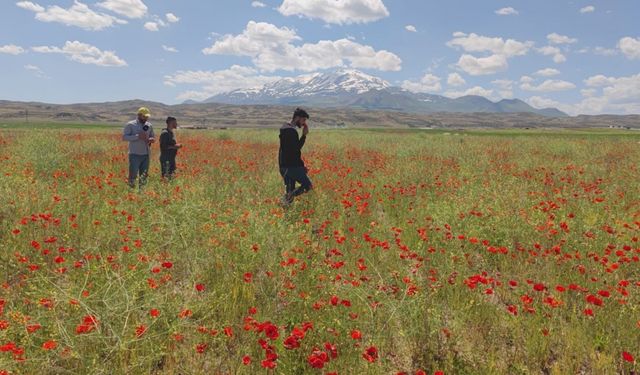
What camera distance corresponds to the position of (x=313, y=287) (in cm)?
392

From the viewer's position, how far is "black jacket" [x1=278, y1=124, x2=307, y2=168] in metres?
7.21

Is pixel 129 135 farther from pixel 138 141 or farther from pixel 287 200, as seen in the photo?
pixel 287 200

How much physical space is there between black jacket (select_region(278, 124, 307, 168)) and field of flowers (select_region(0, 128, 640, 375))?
0.85 m

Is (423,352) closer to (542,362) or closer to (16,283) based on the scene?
(542,362)

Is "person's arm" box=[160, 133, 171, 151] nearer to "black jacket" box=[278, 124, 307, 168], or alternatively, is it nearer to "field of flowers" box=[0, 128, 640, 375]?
"field of flowers" box=[0, 128, 640, 375]

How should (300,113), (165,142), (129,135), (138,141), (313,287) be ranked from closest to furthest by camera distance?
(313,287) < (300,113) < (129,135) < (138,141) < (165,142)

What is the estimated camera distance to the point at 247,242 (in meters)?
4.53

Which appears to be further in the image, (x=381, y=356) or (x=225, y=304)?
(x=225, y=304)

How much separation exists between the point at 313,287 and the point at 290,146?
379 centimetres

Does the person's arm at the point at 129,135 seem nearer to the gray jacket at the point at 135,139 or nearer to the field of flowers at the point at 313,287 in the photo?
the gray jacket at the point at 135,139

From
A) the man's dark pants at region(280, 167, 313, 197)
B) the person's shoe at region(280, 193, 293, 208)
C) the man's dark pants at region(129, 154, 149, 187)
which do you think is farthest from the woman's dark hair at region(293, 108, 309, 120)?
the man's dark pants at region(129, 154, 149, 187)

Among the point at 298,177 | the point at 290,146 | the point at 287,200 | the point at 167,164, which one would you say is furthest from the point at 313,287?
the point at 167,164

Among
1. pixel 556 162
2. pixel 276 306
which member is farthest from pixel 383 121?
pixel 276 306

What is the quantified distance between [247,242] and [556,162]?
42.1 feet
